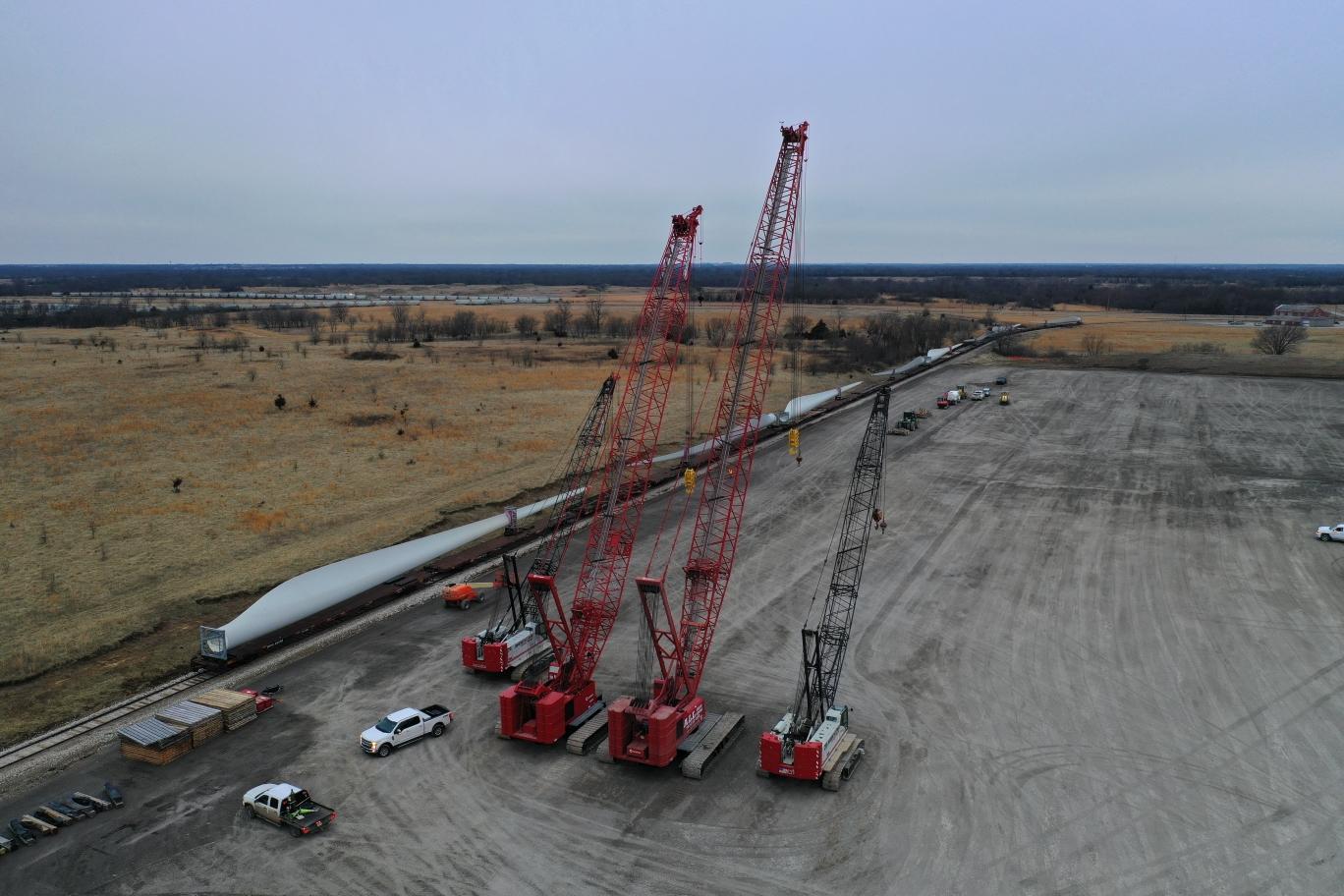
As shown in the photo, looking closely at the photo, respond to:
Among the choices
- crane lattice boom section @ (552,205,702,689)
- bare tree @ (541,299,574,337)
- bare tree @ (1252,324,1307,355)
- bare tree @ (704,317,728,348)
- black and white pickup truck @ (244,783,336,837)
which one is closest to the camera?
black and white pickup truck @ (244,783,336,837)

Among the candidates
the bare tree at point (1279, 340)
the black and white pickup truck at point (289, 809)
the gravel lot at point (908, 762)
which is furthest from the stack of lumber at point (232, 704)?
the bare tree at point (1279, 340)

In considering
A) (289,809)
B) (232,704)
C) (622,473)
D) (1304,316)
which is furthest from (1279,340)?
(289,809)

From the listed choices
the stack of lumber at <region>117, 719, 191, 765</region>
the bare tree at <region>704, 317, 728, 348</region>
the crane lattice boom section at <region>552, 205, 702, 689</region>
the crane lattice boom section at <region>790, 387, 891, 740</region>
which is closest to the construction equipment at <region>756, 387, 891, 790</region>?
the crane lattice boom section at <region>790, 387, 891, 740</region>

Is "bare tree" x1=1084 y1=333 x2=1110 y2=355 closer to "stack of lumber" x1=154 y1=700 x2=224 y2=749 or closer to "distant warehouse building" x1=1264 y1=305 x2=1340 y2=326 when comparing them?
"distant warehouse building" x1=1264 y1=305 x2=1340 y2=326

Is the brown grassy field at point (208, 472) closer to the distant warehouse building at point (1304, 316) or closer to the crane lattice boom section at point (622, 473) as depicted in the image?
the crane lattice boom section at point (622, 473)

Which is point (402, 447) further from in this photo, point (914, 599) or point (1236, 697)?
point (1236, 697)

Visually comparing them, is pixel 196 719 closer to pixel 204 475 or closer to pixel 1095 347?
pixel 204 475

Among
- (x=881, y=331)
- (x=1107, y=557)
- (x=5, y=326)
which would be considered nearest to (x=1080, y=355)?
(x=881, y=331)
